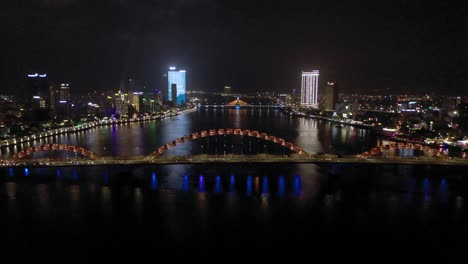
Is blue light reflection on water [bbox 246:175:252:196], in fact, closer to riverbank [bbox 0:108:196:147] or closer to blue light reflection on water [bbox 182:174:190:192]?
blue light reflection on water [bbox 182:174:190:192]

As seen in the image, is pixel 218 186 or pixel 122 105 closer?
pixel 218 186

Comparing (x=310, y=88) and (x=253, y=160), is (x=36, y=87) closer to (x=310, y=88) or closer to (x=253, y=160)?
(x=253, y=160)

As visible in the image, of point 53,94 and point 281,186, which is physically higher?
point 53,94

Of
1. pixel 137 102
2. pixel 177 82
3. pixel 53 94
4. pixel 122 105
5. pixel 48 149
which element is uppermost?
pixel 177 82

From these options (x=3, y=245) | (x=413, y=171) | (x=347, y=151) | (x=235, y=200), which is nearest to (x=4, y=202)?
(x=3, y=245)

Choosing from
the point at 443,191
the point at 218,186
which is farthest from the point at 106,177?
the point at 443,191

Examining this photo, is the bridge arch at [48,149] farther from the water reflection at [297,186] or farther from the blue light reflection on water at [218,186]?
the water reflection at [297,186]

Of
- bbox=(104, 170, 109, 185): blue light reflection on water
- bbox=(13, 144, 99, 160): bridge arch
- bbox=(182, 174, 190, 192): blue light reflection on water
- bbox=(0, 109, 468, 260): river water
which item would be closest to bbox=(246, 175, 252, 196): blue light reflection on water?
bbox=(0, 109, 468, 260): river water
